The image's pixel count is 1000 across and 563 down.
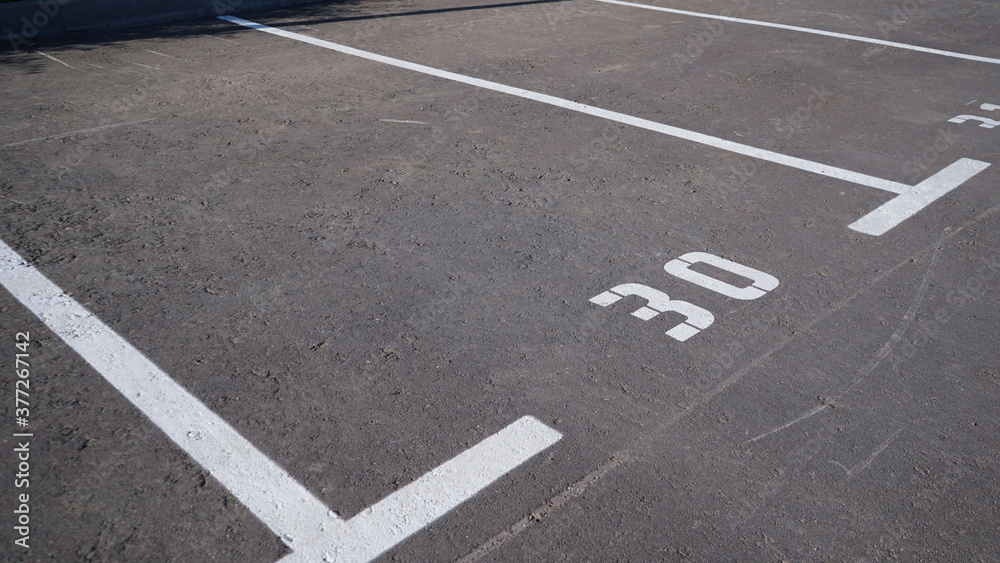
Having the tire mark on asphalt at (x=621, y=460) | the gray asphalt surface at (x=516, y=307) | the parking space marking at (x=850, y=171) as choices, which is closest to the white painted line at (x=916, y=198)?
the parking space marking at (x=850, y=171)

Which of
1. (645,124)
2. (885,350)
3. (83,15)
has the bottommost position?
(885,350)

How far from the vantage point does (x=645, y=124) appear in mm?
8219

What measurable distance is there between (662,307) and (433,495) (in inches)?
84.2

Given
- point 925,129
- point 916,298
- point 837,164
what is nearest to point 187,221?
point 916,298

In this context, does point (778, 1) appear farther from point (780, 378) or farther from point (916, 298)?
point (780, 378)

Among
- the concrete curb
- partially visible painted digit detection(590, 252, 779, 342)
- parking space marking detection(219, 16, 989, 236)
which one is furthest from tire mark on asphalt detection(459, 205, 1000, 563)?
the concrete curb

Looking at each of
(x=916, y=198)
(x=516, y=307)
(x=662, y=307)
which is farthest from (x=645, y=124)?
(x=516, y=307)

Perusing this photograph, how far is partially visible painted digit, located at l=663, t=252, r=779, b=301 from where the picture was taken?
5.18 m

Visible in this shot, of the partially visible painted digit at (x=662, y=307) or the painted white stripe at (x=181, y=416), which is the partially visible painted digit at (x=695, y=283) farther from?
the painted white stripe at (x=181, y=416)

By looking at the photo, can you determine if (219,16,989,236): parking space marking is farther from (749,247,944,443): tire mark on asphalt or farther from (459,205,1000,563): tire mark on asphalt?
(459,205,1000,563): tire mark on asphalt

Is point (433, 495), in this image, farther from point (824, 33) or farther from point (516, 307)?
point (824, 33)

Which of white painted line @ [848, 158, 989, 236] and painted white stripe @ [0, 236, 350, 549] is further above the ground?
painted white stripe @ [0, 236, 350, 549]

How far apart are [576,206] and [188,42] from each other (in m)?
7.64

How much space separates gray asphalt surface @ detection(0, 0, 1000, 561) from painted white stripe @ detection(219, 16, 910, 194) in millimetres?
169
